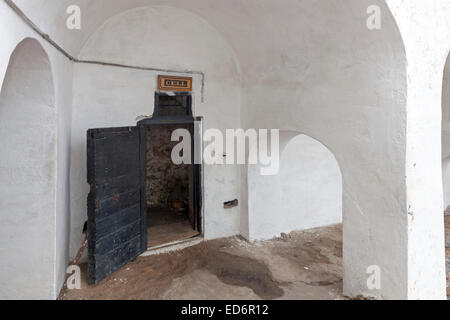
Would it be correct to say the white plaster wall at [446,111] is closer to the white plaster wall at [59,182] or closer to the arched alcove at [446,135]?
the arched alcove at [446,135]

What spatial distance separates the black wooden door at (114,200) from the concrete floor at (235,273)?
0.30 meters

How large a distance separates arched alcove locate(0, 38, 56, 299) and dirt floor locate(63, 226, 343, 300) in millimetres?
706

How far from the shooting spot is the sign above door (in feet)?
16.6

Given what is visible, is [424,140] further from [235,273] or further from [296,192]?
[296,192]

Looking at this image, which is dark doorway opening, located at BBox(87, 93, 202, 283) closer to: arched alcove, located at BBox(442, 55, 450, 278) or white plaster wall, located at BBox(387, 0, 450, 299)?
white plaster wall, located at BBox(387, 0, 450, 299)

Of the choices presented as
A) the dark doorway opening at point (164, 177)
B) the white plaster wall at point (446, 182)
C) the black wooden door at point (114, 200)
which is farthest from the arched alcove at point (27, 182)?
the white plaster wall at point (446, 182)

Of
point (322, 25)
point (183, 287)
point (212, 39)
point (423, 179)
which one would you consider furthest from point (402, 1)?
point (183, 287)

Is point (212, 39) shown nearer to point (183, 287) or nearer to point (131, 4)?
point (131, 4)

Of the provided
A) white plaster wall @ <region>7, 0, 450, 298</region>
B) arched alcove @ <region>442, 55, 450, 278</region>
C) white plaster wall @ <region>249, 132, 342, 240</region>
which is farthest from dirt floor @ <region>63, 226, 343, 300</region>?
arched alcove @ <region>442, 55, 450, 278</region>

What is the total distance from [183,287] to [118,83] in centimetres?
308

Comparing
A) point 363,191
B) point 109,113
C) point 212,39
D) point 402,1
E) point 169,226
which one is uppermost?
point 212,39

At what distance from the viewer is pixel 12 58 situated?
9.73ft

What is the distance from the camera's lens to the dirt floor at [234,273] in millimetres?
4035

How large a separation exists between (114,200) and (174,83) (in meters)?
2.11
